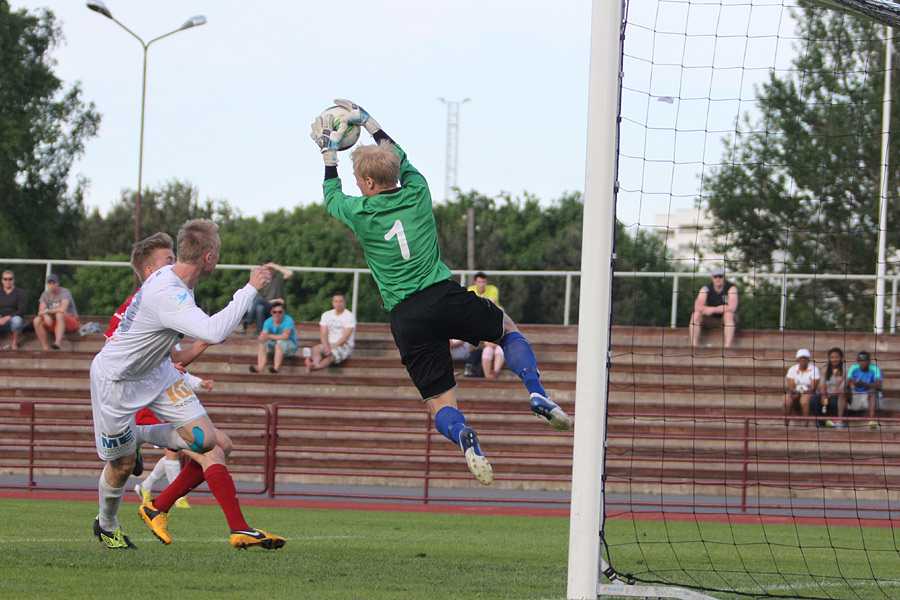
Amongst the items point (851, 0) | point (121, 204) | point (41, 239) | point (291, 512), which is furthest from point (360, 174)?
point (121, 204)

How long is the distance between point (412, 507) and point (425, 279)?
24.3 feet

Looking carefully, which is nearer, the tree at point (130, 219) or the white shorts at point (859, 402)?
the white shorts at point (859, 402)

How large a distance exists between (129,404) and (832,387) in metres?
11.5

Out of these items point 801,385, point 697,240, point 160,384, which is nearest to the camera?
point 160,384

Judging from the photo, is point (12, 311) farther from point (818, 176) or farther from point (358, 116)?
point (818, 176)

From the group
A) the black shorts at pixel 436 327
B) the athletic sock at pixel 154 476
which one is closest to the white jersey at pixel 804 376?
the athletic sock at pixel 154 476

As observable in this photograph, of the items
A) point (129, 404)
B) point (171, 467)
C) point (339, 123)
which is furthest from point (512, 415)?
point (339, 123)

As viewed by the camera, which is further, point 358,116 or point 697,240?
point 697,240

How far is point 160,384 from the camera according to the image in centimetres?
619

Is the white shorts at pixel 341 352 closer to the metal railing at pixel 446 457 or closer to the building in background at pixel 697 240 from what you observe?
the metal railing at pixel 446 457

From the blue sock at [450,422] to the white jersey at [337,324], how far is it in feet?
39.6

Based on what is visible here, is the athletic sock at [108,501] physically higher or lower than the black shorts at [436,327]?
lower

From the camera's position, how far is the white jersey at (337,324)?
17.4 meters

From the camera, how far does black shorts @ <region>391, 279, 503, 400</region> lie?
5.33m
